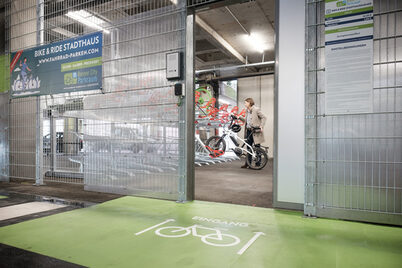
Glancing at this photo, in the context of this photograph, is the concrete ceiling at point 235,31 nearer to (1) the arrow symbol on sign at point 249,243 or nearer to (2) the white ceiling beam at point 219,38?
(2) the white ceiling beam at point 219,38

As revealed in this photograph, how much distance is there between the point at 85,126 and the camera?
3652mm

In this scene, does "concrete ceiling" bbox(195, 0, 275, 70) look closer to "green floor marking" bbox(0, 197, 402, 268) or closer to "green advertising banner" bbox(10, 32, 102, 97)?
"green advertising banner" bbox(10, 32, 102, 97)

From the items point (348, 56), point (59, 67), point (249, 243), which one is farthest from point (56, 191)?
point (348, 56)

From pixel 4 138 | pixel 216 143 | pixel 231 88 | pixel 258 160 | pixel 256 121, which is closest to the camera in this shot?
pixel 4 138

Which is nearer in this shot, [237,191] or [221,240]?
[221,240]

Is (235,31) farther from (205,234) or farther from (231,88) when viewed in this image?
(205,234)

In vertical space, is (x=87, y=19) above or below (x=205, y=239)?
above

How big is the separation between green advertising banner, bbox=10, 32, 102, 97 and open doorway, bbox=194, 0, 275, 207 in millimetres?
1653

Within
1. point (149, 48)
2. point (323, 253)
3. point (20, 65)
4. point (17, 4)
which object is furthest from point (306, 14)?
point (17, 4)

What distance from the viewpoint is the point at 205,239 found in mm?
1879

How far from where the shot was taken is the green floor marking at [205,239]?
1558 millimetres

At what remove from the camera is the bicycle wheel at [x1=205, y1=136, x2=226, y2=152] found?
7080mm

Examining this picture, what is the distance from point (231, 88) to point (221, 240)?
10.3 metres

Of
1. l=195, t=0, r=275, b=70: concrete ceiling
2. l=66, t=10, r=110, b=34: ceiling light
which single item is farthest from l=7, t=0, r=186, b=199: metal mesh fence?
l=195, t=0, r=275, b=70: concrete ceiling
